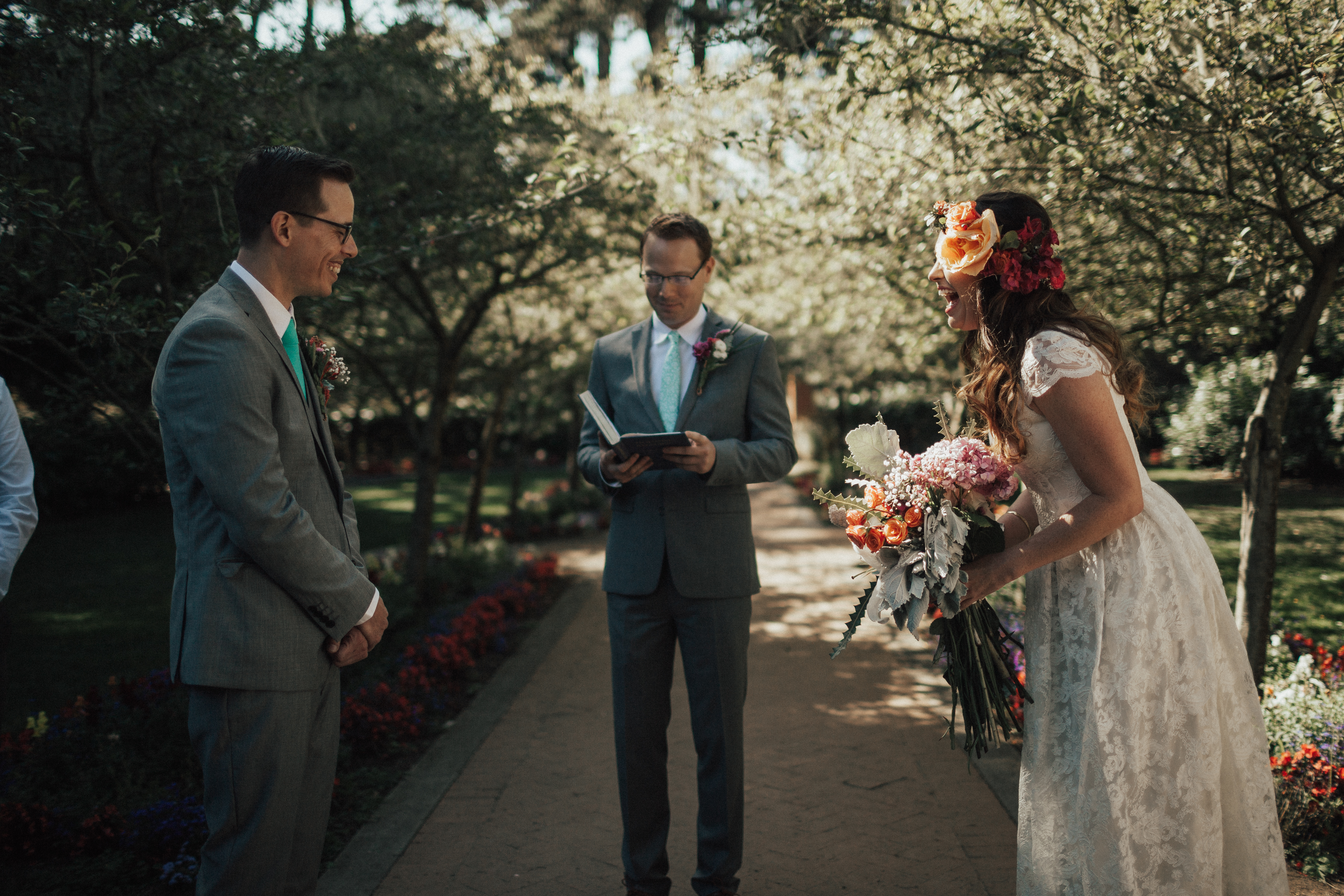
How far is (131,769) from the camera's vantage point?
4.01 metres

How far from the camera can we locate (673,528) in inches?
122

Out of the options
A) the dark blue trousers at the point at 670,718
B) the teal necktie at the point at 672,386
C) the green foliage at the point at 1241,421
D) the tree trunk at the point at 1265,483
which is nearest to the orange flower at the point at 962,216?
the teal necktie at the point at 672,386

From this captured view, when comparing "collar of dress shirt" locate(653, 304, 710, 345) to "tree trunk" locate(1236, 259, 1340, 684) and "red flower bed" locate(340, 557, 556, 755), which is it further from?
"tree trunk" locate(1236, 259, 1340, 684)

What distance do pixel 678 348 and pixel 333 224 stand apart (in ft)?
4.59

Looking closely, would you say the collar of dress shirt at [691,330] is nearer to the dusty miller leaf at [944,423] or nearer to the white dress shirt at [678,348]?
the white dress shirt at [678,348]

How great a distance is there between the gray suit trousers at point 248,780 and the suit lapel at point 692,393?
1563 mm

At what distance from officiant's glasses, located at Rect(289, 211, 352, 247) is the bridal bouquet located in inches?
54.6

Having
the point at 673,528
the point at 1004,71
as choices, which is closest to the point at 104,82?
the point at 673,528

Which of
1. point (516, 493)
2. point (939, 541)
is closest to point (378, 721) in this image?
point (939, 541)

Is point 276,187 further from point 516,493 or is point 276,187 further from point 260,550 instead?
point 516,493

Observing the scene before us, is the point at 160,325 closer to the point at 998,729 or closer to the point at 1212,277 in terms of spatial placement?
the point at 998,729

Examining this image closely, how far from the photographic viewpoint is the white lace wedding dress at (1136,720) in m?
2.19

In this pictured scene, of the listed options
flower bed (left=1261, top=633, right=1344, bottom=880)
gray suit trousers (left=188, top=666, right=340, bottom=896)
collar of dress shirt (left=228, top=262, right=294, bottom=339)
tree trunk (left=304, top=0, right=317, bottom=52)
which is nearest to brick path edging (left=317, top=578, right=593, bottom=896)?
gray suit trousers (left=188, top=666, right=340, bottom=896)

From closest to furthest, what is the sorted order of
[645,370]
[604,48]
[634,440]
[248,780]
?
[248,780] → [634,440] → [645,370] → [604,48]
